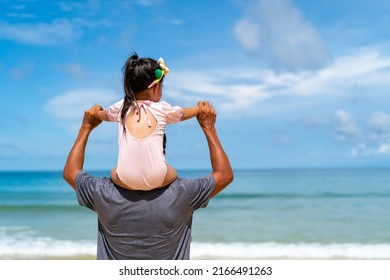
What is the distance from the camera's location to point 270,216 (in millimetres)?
14195

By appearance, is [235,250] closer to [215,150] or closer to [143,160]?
[215,150]

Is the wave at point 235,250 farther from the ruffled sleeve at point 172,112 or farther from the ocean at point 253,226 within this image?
the ruffled sleeve at point 172,112

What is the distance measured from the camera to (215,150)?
224 cm

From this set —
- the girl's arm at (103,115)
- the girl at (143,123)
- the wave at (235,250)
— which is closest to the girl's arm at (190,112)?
the girl at (143,123)

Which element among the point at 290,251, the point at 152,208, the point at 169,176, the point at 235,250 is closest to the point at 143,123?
the point at 169,176

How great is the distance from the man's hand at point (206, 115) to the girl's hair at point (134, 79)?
9.3 inches

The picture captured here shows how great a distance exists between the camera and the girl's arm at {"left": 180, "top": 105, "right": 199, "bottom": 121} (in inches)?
87.0

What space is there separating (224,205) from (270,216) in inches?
93.0

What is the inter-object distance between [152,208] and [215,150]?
35 centimetres

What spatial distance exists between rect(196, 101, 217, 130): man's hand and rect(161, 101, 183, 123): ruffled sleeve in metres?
0.11

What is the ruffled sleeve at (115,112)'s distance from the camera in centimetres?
218

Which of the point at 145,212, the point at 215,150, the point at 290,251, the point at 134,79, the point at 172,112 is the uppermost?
the point at 290,251

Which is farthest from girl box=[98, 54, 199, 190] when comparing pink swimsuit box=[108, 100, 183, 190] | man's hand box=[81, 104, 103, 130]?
man's hand box=[81, 104, 103, 130]

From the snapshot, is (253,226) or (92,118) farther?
(253,226)
